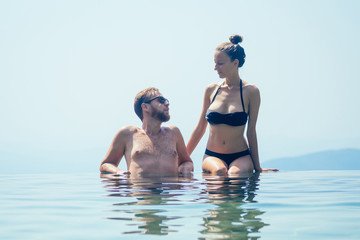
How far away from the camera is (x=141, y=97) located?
7902mm

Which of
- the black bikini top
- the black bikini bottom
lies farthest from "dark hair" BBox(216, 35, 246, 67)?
the black bikini bottom

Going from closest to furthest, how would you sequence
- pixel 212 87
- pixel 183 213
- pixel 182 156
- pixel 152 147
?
pixel 183 213, pixel 152 147, pixel 182 156, pixel 212 87

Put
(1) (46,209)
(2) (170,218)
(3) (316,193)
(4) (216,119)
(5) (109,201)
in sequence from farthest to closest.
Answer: (4) (216,119) < (3) (316,193) < (5) (109,201) < (1) (46,209) < (2) (170,218)

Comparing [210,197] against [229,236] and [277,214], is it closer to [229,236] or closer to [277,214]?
[277,214]

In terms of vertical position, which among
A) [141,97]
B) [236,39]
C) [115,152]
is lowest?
[115,152]

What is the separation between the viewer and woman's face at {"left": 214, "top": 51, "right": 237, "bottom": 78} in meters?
8.75

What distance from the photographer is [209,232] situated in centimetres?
319

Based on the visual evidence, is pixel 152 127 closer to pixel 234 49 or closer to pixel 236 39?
pixel 234 49

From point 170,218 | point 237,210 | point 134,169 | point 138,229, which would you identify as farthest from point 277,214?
point 134,169

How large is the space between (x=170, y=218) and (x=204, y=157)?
539cm

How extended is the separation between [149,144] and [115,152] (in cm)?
64

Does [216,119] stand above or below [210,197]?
above

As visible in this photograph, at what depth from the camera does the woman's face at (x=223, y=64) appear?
8.75 m

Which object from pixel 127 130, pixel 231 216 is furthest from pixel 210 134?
pixel 231 216
